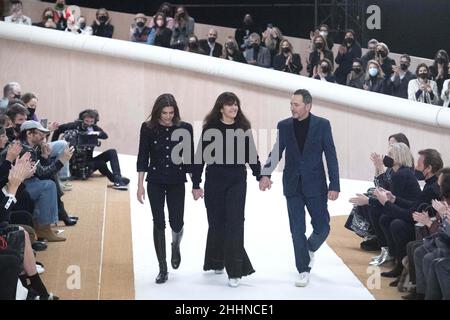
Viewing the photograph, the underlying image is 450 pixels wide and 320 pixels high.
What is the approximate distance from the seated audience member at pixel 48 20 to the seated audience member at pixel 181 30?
1.83m

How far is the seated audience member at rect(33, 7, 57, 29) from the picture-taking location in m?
16.6

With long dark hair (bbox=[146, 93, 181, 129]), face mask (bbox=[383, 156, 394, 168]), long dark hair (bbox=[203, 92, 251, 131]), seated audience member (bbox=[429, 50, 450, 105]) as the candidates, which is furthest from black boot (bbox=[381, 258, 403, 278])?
seated audience member (bbox=[429, 50, 450, 105])

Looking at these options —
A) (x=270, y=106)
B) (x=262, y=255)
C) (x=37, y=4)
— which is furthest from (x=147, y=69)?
(x=262, y=255)

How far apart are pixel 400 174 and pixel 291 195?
1006mm

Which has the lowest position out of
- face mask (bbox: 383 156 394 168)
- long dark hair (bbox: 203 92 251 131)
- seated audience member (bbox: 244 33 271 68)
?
face mask (bbox: 383 156 394 168)

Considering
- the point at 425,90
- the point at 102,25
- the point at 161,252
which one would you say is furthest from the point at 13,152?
the point at 102,25

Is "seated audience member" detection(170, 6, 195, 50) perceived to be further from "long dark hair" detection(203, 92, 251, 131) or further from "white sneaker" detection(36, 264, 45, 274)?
"white sneaker" detection(36, 264, 45, 274)

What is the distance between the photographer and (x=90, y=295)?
8453 mm

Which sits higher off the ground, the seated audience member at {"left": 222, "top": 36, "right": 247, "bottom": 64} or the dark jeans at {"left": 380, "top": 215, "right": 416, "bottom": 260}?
the seated audience member at {"left": 222, "top": 36, "right": 247, "bottom": 64}

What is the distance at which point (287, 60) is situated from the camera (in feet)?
52.1

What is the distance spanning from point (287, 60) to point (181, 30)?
177 cm

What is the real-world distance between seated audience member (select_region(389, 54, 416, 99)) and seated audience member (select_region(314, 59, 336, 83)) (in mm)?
853

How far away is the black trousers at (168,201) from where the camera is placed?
893 centimetres

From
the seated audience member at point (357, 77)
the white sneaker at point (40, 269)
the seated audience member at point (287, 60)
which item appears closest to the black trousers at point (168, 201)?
the white sneaker at point (40, 269)
